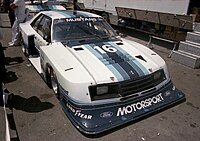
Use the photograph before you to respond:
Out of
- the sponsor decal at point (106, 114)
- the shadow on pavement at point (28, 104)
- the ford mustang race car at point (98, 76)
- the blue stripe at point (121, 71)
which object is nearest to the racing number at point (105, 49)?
the ford mustang race car at point (98, 76)

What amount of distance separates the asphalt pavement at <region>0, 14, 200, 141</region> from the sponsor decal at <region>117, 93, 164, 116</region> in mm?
248

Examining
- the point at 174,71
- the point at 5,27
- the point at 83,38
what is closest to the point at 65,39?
the point at 83,38

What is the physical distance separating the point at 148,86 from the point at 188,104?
1.09m

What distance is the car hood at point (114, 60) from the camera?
3285 mm

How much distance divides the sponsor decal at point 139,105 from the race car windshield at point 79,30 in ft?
5.69

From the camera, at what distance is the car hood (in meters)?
3.29

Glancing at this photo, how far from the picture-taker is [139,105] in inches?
133

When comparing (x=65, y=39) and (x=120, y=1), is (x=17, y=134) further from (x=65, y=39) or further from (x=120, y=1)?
(x=120, y=1)

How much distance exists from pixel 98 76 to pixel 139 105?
817mm

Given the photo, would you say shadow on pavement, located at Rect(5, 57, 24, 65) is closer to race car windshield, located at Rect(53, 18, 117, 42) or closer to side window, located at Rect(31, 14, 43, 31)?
side window, located at Rect(31, 14, 43, 31)

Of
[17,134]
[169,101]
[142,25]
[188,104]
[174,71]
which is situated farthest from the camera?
[142,25]

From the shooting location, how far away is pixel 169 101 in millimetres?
→ 3686

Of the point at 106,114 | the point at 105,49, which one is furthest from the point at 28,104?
the point at 105,49

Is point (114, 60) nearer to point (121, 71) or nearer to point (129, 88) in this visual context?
point (121, 71)
